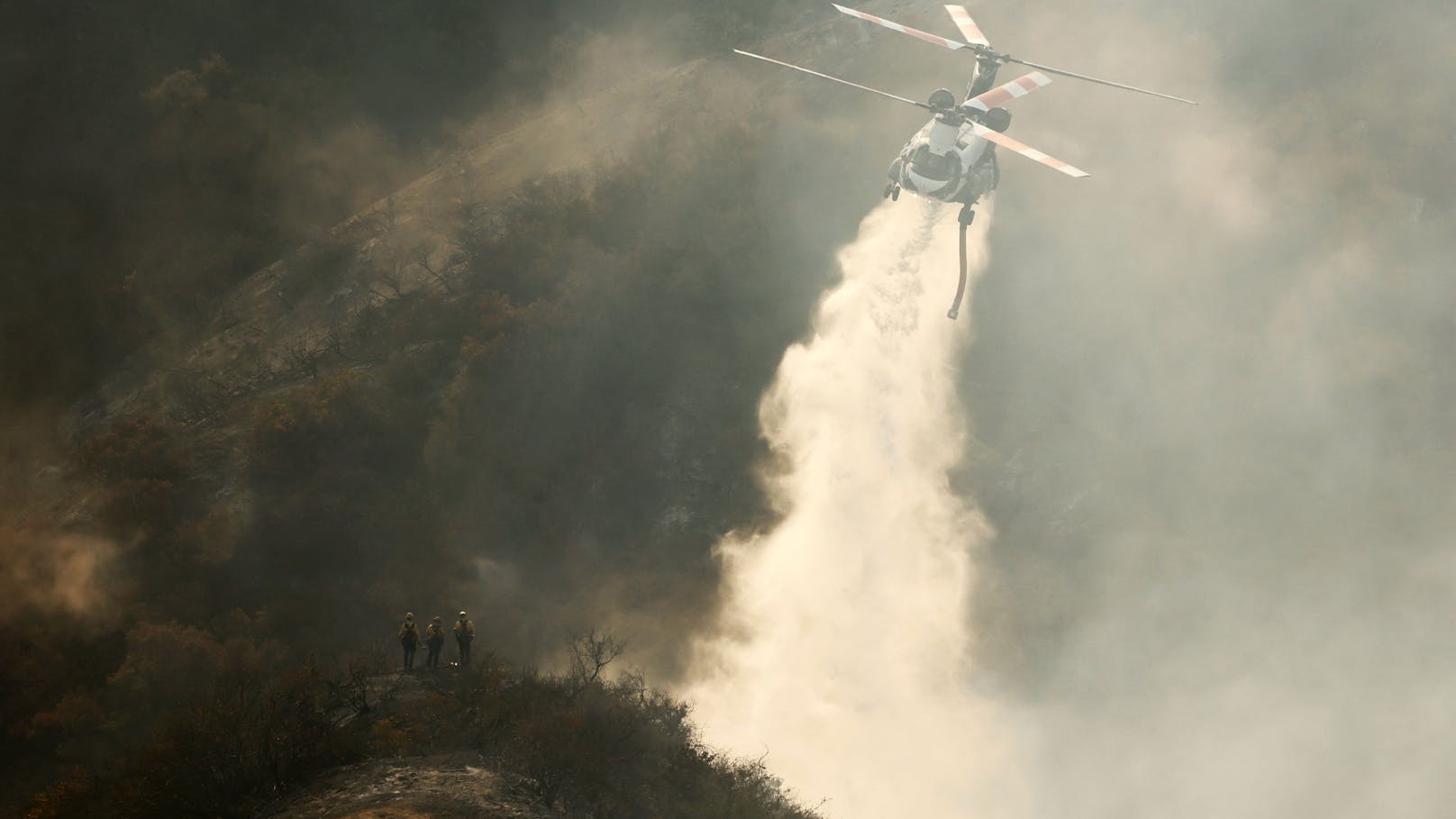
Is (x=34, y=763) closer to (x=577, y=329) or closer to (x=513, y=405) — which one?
(x=513, y=405)

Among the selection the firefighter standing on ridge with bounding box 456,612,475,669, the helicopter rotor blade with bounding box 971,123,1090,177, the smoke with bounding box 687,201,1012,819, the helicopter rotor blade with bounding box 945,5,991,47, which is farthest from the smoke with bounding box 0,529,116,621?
the helicopter rotor blade with bounding box 945,5,991,47

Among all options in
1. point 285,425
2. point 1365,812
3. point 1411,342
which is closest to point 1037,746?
point 1365,812

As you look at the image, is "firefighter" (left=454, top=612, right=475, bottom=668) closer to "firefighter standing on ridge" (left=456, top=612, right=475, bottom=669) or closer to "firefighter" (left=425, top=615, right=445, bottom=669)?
"firefighter standing on ridge" (left=456, top=612, right=475, bottom=669)

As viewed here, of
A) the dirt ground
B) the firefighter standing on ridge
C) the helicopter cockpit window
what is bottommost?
the dirt ground

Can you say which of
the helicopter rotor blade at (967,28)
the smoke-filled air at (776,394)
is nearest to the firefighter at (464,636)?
the smoke-filled air at (776,394)

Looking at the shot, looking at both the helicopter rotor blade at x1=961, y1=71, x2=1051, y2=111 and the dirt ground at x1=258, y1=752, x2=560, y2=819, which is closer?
the dirt ground at x1=258, y1=752, x2=560, y2=819

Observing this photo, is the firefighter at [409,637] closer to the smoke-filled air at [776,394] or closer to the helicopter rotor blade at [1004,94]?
the smoke-filled air at [776,394]

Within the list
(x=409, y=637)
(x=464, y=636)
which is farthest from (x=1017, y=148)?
(x=409, y=637)
